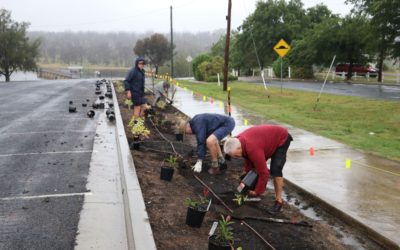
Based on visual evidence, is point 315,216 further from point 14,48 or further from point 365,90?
point 14,48

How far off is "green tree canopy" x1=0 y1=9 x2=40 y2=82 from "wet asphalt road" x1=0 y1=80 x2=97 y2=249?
194 ft

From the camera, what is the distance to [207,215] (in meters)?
5.83

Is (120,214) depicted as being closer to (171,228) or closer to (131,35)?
(171,228)

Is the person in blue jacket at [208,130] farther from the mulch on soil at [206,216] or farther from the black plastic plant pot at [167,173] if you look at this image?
the black plastic plant pot at [167,173]

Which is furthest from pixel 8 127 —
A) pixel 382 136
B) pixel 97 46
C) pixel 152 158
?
pixel 97 46

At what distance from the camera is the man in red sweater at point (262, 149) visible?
5.59 m

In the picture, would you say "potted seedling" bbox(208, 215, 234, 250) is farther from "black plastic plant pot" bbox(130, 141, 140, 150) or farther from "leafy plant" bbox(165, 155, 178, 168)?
"black plastic plant pot" bbox(130, 141, 140, 150)

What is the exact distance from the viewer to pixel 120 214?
18.7 feet

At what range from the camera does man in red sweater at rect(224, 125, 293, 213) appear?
559 centimetres

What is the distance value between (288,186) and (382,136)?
5.60 meters

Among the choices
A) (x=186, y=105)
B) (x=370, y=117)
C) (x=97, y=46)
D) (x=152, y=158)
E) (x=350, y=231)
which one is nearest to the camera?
(x=350, y=231)

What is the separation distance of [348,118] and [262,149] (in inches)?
430

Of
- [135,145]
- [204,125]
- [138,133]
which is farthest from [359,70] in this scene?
[204,125]

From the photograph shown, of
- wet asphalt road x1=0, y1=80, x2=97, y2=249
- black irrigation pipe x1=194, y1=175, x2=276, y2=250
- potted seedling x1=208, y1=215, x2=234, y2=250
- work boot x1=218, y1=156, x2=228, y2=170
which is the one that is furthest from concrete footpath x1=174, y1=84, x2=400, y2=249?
wet asphalt road x1=0, y1=80, x2=97, y2=249
